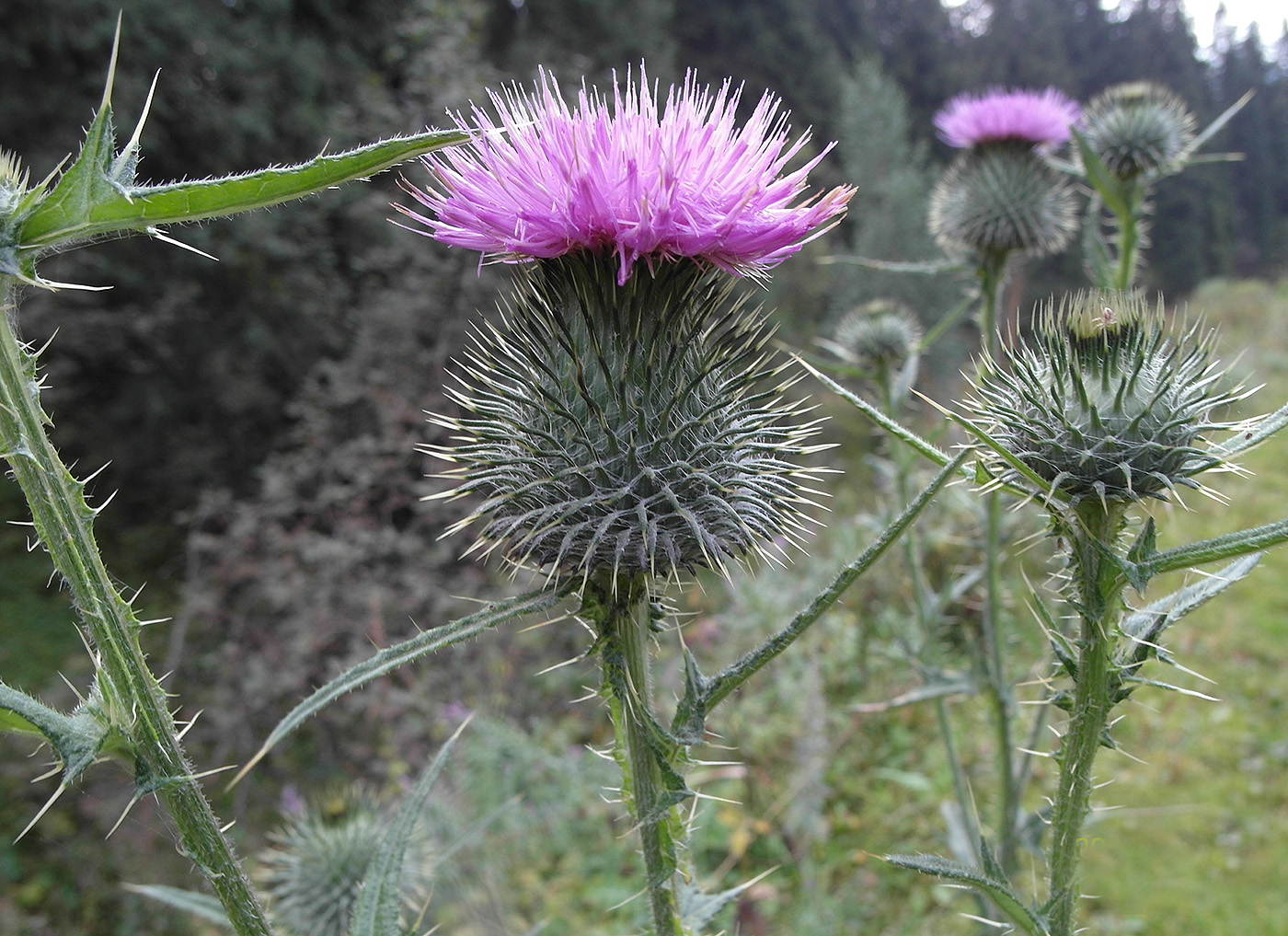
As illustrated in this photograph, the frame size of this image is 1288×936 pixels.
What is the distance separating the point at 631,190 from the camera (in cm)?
158

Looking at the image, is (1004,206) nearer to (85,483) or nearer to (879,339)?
(879,339)

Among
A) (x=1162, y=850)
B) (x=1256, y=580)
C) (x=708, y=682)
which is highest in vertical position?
(x=708, y=682)

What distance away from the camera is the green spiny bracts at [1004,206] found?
408cm

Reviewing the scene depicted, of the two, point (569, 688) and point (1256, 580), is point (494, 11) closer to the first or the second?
point (569, 688)

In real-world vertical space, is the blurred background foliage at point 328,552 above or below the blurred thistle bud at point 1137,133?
below

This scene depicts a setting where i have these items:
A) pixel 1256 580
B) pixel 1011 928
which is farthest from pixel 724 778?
pixel 1256 580

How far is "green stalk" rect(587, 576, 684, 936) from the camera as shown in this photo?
1.57m

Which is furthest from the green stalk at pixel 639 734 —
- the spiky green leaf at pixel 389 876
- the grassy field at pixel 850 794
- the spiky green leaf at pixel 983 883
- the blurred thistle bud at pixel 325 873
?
the grassy field at pixel 850 794

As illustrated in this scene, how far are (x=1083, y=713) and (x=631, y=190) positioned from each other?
139 centimetres

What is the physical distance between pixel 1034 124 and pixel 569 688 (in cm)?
550

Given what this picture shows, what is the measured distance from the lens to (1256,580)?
8523 millimetres

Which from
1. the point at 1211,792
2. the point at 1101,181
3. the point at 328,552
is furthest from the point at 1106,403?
the point at 328,552

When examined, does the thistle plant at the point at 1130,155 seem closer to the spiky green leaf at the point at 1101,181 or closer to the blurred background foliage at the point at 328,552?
the spiky green leaf at the point at 1101,181

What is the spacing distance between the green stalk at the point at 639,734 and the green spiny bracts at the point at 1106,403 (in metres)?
0.85
